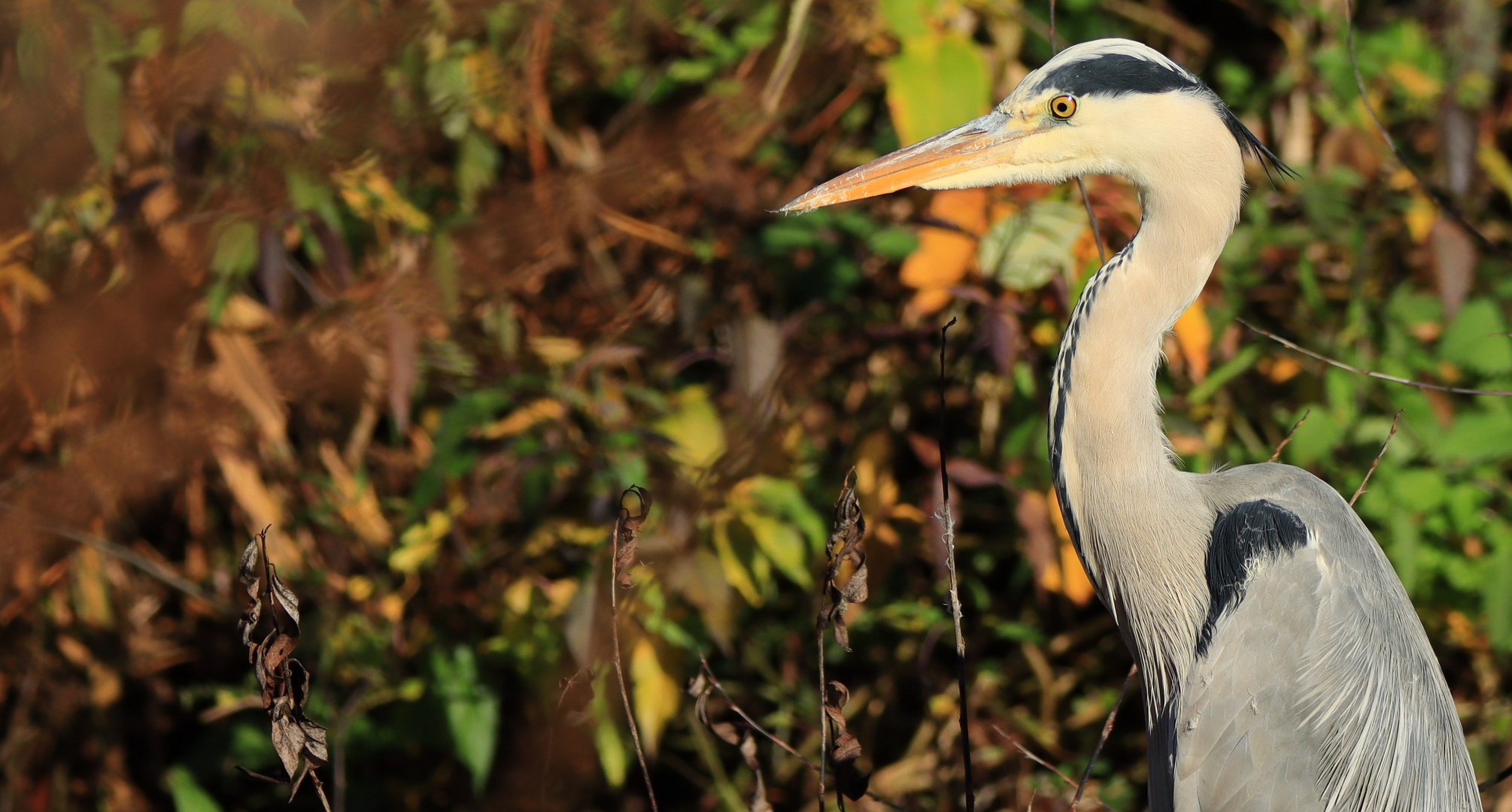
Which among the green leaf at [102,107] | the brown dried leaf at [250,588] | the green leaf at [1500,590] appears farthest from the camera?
the green leaf at [1500,590]

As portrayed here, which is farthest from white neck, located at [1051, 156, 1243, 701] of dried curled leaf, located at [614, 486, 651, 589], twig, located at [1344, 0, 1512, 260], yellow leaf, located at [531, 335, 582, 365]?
yellow leaf, located at [531, 335, 582, 365]

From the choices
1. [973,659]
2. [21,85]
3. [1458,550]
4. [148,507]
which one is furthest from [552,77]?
[1458,550]

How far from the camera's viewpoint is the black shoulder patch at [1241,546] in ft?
5.67

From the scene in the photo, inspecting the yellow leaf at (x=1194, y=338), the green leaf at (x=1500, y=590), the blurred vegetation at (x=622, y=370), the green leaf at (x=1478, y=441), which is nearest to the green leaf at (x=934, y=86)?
the blurred vegetation at (x=622, y=370)

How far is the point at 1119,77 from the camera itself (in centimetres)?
176

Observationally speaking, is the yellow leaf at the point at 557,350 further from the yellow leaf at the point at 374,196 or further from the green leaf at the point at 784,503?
the green leaf at the point at 784,503

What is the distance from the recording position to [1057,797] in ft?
9.58

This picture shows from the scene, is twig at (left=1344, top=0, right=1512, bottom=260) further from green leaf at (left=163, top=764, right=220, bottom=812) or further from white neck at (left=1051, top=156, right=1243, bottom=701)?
green leaf at (left=163, top=764, right=220, bottom=812)

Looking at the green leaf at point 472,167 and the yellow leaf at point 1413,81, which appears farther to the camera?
the yellow leaf at point 1413,81

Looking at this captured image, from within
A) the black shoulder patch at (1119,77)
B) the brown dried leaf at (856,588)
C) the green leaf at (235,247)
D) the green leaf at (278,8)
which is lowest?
the brown dried leaf at (856,588)

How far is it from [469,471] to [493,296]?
41cm

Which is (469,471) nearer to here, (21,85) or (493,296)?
(493,296)

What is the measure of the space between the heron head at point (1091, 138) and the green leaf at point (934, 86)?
63 cm

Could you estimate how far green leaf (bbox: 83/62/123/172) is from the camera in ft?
7.07
